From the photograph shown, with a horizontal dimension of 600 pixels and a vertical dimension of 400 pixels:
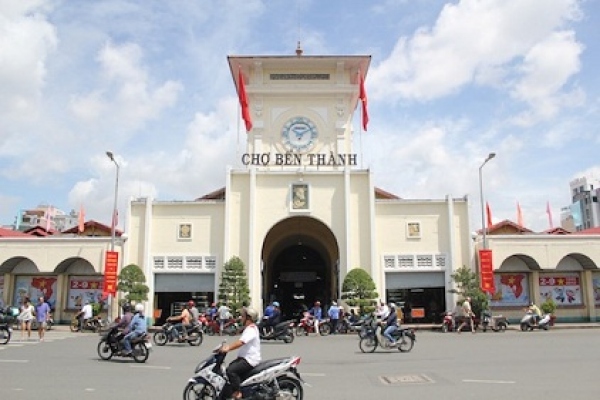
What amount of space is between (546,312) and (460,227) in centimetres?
537

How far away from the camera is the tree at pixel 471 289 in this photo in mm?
25719

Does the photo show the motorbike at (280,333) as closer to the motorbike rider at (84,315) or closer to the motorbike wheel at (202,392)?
the motorbike rider at (84,315)

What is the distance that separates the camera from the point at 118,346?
14008mm

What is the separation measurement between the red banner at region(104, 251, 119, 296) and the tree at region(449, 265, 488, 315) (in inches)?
603

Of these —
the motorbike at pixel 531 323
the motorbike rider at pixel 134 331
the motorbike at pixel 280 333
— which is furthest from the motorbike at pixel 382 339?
the motorbike at pixel 531 323

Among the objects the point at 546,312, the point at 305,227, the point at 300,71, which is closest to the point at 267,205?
the point at 305,227

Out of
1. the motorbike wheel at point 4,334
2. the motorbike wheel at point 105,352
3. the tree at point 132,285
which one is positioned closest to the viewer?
the motorbike wheel at point 105,352

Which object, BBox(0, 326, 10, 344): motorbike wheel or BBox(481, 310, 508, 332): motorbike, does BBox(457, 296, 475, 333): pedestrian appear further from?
BBox(0, 326, 10, 344): motorbike wheel

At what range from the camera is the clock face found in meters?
32.0

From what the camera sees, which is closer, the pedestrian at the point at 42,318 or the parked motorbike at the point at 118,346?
the parked motorbike at the point at 118,346

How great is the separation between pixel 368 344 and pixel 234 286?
10.9 m

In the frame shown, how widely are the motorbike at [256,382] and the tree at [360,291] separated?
702 inches

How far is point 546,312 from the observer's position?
87.0 ft

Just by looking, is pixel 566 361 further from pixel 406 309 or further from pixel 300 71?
pixel 300 71
